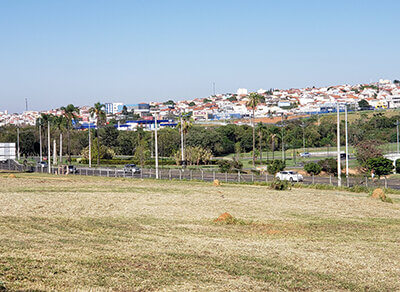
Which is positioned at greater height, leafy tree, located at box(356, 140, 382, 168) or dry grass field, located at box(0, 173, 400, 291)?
leafy tree, located at box(356, 140, 382, 168)

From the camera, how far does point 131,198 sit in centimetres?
3350

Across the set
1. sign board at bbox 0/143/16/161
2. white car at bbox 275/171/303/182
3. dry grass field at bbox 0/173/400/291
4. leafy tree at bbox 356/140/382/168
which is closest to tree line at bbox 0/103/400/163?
sign board at bbox 0/143/16/161

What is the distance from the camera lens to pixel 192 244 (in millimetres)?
18141

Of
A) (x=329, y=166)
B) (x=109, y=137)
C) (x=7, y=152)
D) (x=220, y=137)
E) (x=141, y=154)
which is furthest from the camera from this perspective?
(x=109, y=137)

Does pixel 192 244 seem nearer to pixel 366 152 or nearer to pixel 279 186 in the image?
pixel 279 186

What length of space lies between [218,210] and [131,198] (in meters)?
6.75

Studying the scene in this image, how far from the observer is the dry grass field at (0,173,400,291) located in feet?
42.2

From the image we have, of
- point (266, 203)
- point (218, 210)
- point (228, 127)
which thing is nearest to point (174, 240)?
point (218, 210)

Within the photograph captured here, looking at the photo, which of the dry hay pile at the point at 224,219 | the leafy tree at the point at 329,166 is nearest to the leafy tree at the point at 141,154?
the leafy tree at the point at 329,166

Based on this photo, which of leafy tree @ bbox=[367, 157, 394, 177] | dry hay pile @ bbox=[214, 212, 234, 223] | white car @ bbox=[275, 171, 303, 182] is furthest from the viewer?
leafy tree @ bbox=[367, 157, 394, 177]

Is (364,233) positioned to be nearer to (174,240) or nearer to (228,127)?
(174,240)

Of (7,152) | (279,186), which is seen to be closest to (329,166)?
(279,186)

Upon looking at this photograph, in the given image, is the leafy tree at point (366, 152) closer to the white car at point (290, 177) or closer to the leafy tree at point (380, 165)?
the leafy tree at point (380, 165)

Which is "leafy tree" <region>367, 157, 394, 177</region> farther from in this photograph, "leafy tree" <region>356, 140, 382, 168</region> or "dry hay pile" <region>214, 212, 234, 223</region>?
"dry hay pile" <region>214, 212, 234, 223</region>
